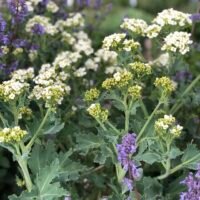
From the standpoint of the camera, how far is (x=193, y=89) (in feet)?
7.23

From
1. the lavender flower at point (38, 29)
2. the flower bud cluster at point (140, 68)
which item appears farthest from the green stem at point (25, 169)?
the lavender flower at point (38, 29)

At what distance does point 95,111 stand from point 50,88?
160mm

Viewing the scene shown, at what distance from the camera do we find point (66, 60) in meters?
2.17

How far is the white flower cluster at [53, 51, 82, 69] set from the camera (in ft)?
7.02

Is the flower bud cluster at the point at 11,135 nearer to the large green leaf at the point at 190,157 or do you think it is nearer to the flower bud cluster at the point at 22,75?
the flower bud cluster at the point at 22,75

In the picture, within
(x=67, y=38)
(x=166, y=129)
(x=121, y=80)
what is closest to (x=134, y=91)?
(x=121, y=80)

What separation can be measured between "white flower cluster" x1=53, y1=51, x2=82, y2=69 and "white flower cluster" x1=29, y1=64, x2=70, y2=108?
49 mm

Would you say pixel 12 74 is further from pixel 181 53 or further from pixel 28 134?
pixel 181 53

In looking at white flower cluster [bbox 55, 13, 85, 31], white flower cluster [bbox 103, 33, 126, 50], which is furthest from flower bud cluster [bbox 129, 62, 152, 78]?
white flower cluster [bbox 55, 13, 85, 31]

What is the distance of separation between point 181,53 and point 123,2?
6.34 metres

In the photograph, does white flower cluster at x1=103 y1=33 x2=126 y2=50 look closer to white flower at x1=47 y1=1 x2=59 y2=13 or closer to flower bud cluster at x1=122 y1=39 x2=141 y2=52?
flower bud cluster at x1=122 y1=39 x2=141 y2=52

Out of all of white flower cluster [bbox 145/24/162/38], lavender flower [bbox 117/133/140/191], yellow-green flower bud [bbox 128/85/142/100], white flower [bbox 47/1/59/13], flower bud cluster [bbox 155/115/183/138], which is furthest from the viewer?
white flower [bbox 47/1/59/13]

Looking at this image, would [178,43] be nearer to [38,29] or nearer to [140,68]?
[140,68]

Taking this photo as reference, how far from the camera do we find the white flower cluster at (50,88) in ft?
5.78
